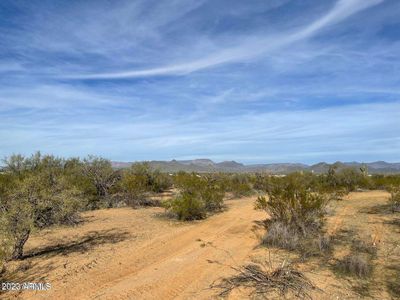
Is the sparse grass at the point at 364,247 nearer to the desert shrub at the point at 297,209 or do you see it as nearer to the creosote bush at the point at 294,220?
the creosote bush at the point at 294,220

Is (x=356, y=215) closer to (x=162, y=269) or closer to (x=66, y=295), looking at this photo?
(x=162, y=269)

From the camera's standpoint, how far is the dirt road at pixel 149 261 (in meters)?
8.06

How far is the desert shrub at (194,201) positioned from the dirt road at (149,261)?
125cm

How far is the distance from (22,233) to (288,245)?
7299mm

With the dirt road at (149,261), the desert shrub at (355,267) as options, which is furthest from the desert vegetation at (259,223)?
the dirt road at (149,261)

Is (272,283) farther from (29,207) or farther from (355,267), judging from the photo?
(29,207)

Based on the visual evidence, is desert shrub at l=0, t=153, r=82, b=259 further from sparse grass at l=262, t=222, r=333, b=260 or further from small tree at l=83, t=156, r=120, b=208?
small tree at l=83, t=156, r=120, b=208

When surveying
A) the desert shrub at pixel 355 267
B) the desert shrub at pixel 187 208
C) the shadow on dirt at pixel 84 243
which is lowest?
the shadow on dirt at pixel 84 243

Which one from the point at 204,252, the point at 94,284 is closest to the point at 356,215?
the point at 204,252

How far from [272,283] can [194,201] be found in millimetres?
9711

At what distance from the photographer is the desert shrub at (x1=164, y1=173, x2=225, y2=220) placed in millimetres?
17453

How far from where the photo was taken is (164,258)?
34.7 ft

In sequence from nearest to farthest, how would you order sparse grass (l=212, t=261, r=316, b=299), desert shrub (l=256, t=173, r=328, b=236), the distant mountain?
sparse grass (l=212, t=261, r=316, b=299)
desert shrub (l=256, t=173, r=328, b=236)
the distant mountain

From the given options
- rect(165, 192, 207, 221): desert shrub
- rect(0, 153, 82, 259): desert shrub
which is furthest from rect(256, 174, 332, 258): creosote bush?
rect(0, 153, 82, 259): desert shrub
